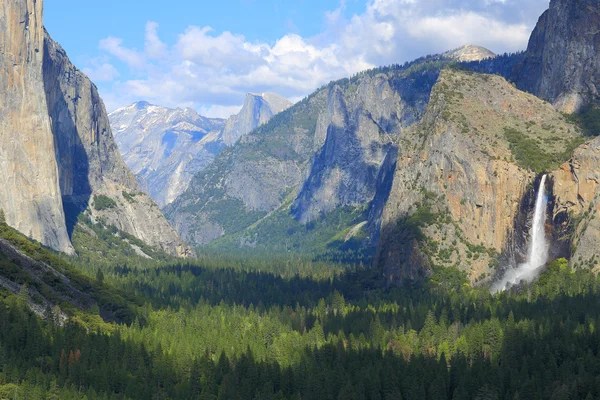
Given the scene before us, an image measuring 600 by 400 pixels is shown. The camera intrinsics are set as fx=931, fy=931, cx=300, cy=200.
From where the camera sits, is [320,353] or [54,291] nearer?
[320,353]

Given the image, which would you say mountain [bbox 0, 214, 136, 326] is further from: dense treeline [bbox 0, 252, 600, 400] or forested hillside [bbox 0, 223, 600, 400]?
dense treeline [bbox 0, 252, 600, 400]

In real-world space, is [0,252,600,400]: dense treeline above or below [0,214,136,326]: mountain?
below

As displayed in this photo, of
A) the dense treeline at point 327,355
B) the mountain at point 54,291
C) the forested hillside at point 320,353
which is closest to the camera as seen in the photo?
the dense treeline at point 327,355

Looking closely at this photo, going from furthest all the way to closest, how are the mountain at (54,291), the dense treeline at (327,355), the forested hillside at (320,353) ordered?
1. the mountain at (54,291)
2. the forested hillside at (320,353)
3. the dense treeline at (327,355)

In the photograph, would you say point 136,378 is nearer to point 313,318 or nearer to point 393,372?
point 393,372

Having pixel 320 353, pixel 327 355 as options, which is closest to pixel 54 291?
pixel 320 353

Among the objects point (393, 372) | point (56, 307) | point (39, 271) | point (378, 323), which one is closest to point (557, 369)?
point (393, 372)

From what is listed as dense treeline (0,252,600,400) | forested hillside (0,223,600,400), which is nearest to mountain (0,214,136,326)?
forested hillside (0,223,600,400)

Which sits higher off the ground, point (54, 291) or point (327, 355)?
point (54, 291)

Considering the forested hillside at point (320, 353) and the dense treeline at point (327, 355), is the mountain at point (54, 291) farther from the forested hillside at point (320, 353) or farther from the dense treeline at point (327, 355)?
the dense treeline at point (327, 355)

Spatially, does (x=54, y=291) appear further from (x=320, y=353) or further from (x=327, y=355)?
(x=327, y=355)

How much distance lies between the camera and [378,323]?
174 m

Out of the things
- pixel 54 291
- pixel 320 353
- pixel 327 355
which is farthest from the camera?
pixel 54 291

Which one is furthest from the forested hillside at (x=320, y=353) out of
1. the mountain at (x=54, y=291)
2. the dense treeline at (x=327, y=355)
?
the mountain at (x=54, y=291)
